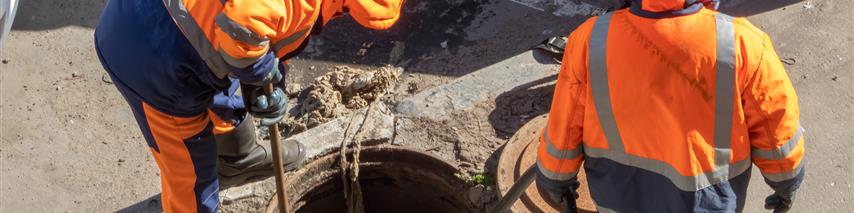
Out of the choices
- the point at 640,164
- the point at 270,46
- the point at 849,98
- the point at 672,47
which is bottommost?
the point at 849,98

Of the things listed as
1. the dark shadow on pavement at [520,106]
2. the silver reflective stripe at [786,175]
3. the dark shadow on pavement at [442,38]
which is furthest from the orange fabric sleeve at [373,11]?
the dark shadow on pavement at [442,38]

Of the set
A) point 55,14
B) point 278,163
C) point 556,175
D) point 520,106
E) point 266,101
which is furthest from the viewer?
point 55,14

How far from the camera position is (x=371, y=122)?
14.6 ft

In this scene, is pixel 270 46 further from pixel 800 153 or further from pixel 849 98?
pixel 849 98

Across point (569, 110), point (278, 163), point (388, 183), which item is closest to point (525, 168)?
point (388, 183)

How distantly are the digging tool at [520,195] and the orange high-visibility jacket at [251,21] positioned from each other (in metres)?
0.81

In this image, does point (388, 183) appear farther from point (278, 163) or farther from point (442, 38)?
point (442, 38)

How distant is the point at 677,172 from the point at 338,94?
2.31 meters

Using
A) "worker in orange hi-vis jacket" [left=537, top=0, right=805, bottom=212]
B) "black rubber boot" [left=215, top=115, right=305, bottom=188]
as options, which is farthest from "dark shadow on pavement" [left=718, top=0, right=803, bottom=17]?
"black rubber boot" [left=215, top=115, right=305, bottom=188]

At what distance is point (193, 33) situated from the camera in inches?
115

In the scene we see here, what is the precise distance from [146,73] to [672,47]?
1.70 meters

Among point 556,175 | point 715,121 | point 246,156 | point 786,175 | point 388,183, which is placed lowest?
point 388,183

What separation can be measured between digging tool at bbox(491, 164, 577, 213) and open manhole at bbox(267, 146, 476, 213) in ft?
1.40

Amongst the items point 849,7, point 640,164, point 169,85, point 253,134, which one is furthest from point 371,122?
point 849,7
